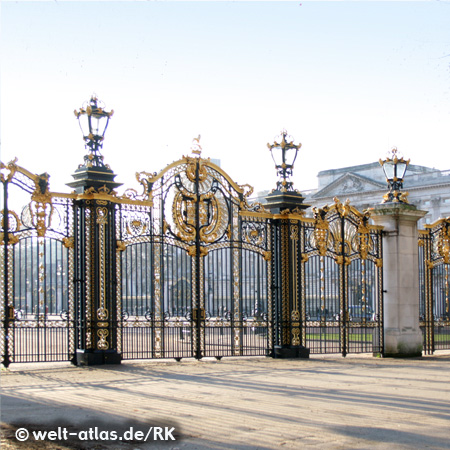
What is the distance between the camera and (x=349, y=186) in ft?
212

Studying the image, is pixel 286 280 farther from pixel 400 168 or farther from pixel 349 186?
pixel 349 186

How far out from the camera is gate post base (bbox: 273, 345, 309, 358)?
599 inches

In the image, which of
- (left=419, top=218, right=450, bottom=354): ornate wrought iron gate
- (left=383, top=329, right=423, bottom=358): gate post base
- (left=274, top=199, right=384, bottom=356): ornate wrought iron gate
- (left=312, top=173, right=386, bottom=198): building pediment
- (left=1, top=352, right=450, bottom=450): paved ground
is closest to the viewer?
(left=1, top=352, right=450, bottom=450): paved ground

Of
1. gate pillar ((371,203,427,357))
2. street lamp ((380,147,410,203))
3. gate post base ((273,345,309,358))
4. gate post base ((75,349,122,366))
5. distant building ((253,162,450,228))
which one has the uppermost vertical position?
distant building ((253,162,450,228))

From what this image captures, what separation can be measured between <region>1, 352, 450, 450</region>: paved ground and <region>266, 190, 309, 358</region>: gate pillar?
181cm

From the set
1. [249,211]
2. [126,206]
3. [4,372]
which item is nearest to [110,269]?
[126,206]

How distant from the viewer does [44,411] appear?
812 cm

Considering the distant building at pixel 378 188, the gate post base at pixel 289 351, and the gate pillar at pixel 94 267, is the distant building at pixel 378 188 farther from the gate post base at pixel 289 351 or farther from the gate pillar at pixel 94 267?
the gate pillar at pixel 94 267

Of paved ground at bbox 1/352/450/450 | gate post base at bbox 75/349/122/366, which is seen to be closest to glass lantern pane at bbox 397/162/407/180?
paved ground at bbox 1/352/450/450

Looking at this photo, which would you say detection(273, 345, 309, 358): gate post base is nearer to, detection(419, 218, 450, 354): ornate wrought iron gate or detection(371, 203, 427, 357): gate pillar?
detection(371, 203, 427, 357): gate pillar

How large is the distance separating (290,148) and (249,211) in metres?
1.65

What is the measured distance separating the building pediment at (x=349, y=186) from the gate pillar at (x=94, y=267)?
4959cm

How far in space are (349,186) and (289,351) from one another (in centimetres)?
5066

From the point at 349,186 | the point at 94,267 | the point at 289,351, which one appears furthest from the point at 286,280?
the point at 349,186
